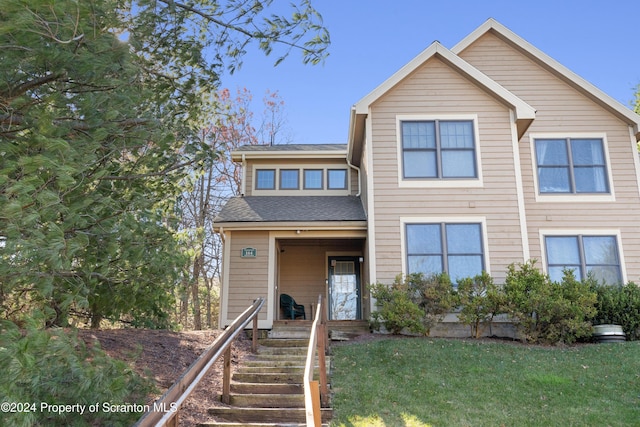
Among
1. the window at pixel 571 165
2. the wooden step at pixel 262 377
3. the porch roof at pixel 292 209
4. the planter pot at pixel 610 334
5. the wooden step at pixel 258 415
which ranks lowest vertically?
the wooden step at pixel 258 415

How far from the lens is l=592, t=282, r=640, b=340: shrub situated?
991 centimetres

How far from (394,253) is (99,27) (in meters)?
7.74

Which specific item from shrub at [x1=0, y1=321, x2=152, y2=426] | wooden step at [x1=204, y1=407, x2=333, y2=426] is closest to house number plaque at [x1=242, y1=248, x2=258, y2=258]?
wooden step at [x1=204, y1=407, x2=333, y2=426]

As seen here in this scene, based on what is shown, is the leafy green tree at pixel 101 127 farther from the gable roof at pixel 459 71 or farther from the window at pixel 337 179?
the window at pixel 337 179

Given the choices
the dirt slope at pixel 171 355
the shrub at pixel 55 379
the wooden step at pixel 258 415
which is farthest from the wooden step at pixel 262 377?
the shrub at pixel 55 379

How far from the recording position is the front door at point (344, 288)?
13138mm

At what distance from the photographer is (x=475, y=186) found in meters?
11.0

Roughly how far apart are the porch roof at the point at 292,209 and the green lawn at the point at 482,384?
3395 millimetres

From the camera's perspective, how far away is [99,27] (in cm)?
390

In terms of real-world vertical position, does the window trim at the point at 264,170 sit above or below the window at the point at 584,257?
above

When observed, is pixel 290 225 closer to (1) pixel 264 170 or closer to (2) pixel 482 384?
(1) pixel 264 170

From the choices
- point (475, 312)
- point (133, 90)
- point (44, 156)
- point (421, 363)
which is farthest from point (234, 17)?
point (475, 312)

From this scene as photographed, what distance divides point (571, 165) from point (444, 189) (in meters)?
3.15

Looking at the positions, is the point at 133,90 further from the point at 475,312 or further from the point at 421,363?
the point at 475,312
